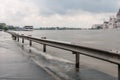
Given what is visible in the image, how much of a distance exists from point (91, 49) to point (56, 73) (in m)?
1.63

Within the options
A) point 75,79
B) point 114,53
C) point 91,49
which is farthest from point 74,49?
point 114,53

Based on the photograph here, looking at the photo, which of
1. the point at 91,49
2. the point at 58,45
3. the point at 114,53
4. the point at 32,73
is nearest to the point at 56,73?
the point at 32,73

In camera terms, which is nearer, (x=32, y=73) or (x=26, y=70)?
(x=32, y=73)

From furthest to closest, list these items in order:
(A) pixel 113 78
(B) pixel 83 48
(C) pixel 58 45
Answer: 1. (C) pixel 58 45
2. (B) pixel 83 48
3. (A) pixel 113 78

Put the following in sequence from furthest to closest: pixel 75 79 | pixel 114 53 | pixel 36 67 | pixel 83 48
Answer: pixel 36 67, pixel 83 48, pixel 75 79, pixel 114 53

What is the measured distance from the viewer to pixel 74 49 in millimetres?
13180

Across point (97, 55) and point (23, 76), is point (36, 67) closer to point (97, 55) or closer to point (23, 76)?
point (23, 76)

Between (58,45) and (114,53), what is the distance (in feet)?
23.8

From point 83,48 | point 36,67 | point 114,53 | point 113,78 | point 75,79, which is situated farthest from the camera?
point 36,67

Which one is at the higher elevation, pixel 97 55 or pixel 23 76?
pixel 97 55

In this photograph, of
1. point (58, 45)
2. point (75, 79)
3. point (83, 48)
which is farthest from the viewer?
point (58, 45)

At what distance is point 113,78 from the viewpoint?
11.2 metres

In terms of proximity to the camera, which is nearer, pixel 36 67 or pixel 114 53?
pixel 114 53

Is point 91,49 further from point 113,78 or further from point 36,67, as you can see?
point 36,67
